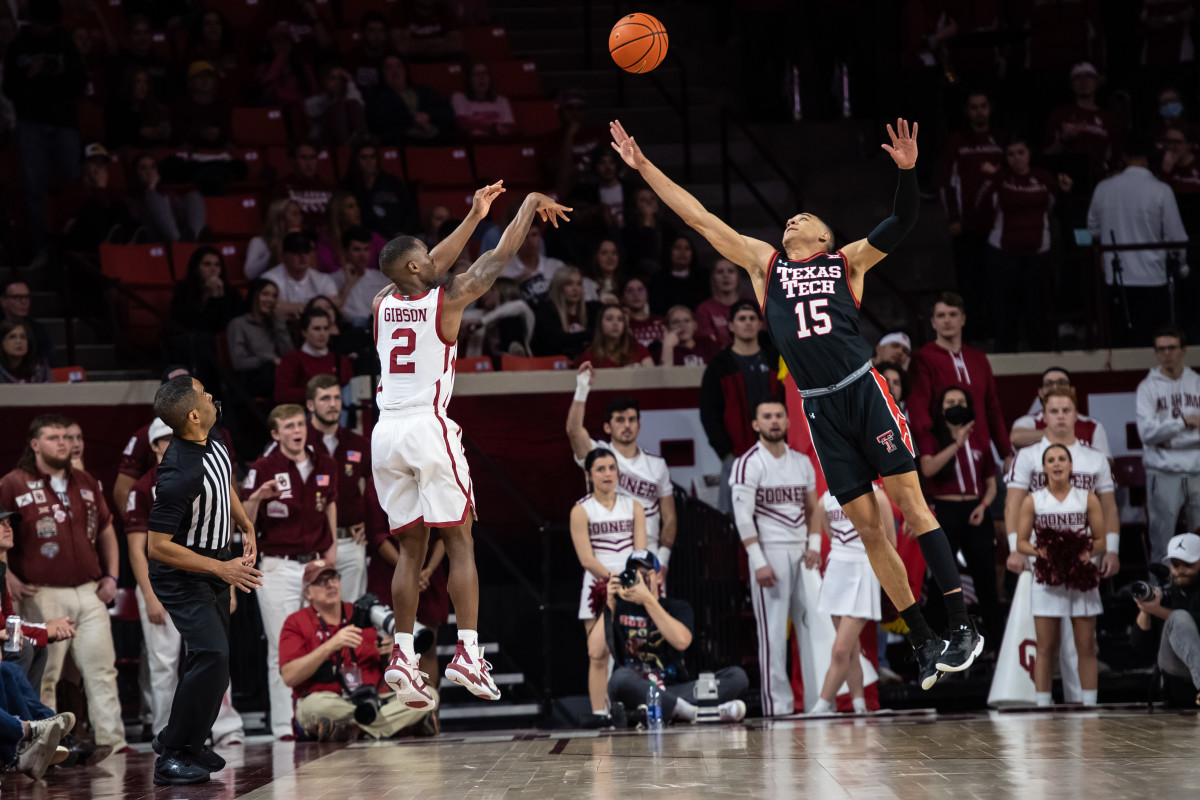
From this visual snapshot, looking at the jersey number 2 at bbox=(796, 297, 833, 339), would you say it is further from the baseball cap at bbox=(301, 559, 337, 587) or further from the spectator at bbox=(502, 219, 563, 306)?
the spectator at bbox=(502, 219, 563, 306)

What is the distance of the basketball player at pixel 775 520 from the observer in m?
11.1

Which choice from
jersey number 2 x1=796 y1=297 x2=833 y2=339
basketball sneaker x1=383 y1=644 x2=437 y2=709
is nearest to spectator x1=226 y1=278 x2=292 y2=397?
basketball sneaker x1=383 y1=644 x2=437 y2=709

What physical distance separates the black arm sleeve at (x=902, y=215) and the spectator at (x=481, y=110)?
8.98 m

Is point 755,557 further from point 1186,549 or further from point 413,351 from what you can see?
point 413,351

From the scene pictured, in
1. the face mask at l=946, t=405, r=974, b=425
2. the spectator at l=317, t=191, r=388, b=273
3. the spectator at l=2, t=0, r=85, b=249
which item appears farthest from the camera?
the spectator at l=2, t=0, r=85, b=249

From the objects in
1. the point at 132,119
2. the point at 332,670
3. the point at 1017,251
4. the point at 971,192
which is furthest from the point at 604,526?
the point at 132,119

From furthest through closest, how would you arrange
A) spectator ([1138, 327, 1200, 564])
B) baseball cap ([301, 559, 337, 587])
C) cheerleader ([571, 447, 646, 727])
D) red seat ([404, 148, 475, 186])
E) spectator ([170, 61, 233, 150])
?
red seat ([404, 148, 475, 186]), spectator ([170, 61, 233, 150]), spectator ([1138, 327, 1200, 564]), cheerleader ([571, 447, 646, 727]), baseball cap ([301, 559, 337, 587])

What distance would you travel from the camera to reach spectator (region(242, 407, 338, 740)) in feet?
35.3

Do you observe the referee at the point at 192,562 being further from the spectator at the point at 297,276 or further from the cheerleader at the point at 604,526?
the spectator at the point at 297,276

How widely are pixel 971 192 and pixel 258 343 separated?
6.86 metres

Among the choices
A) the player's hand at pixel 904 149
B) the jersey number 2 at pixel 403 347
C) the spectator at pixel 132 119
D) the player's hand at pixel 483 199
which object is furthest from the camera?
the spectator at pixel 132 119

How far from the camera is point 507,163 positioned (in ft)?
51.7

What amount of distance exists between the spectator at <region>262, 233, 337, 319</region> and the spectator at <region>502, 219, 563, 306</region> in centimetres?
171

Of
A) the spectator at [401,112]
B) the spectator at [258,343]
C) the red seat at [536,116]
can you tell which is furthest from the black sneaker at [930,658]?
the red seat at [536,116]
